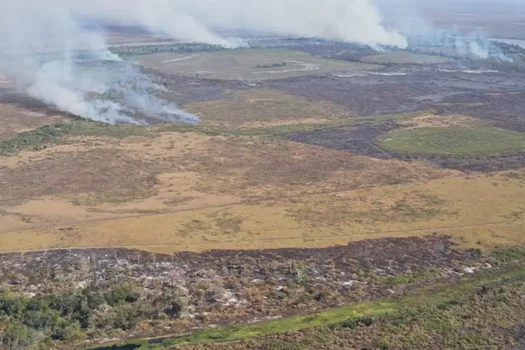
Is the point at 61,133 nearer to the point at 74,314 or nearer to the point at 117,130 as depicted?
the point at 117,130

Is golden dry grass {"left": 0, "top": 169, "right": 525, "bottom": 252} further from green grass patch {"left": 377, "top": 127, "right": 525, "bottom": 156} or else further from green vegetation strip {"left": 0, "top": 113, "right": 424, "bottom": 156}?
green vegetation strip {"left": 0, "top": 113, "right": 424, "bottom": 156}

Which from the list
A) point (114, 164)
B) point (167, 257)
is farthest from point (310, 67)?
point (167, 257)

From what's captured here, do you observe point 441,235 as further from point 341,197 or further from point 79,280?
point 79,280

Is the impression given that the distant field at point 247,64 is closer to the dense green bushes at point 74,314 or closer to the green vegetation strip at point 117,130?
the green vegetation strip at point 117,130

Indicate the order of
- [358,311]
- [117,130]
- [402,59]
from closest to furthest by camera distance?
1. [358,311]
2. [117,130]
3. [402,59]

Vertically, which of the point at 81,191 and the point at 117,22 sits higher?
the point at 117,22

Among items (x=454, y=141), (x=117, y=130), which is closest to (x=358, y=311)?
(x=454, y=141)
